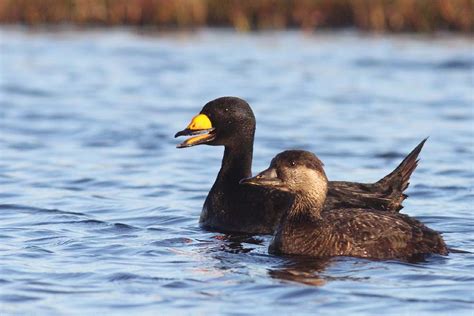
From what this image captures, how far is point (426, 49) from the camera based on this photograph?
29188 millimetres

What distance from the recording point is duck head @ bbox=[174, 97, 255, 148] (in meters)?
11.9

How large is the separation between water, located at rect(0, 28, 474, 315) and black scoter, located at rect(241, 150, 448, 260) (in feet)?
0.52

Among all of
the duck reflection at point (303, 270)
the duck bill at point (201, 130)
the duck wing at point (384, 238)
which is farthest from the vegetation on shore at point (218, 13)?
the duck reflection at point (303, 270)

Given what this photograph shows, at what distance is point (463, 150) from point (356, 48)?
521 inches

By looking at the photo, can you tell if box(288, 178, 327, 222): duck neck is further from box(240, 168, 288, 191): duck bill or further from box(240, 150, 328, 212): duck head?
box(240, 168, 288, 191): duck bill

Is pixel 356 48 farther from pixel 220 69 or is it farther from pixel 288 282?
pixel 288 282

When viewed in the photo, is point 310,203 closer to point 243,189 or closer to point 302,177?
point 302,177

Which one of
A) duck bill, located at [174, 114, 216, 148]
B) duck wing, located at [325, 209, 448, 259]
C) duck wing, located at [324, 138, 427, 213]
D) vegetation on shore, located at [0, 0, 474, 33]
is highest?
vegetation on shore, located at [0, 0, 474, 33]

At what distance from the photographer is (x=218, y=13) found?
120 ft

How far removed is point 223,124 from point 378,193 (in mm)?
1771

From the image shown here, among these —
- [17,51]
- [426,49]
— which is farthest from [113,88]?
[426,49]

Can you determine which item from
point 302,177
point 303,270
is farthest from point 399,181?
point 303,270

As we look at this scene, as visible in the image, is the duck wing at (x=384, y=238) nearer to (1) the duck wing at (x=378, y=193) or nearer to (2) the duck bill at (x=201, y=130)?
(1) the duck wing at (x=378, y=193)

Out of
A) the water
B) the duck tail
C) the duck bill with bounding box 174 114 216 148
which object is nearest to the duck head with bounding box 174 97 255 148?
the duck bill with bounding box 174 114 216 148
